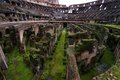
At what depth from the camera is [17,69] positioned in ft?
42.7

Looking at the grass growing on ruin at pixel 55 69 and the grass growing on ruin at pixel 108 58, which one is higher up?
the grass growing on ruin at pixel 108 58

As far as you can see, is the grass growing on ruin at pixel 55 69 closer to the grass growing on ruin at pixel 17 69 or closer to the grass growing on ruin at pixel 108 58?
the grass growing on ruin at pixel 17 69

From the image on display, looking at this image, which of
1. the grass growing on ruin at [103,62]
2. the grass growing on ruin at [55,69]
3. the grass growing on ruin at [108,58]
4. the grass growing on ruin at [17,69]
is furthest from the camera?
the grass growing on ruin at [108,58]

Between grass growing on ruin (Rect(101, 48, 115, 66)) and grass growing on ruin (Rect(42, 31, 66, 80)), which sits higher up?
grass growing on ruin (Rect(101, 48, 115, 66))

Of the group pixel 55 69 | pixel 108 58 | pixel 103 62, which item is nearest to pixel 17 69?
pixel 55 69

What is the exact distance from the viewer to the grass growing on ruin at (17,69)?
11.7m

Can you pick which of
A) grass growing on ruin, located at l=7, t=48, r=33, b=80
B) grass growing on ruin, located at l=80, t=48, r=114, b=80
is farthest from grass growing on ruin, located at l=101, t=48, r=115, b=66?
grass growing on ruin, located at l=7, t=48, r=33, b=80

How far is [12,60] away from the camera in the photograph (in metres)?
15.0

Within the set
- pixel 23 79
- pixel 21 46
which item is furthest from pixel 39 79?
pixel 21 46

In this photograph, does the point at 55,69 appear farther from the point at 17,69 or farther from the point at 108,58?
the point at 108,58

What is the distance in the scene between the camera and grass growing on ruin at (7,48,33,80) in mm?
11659

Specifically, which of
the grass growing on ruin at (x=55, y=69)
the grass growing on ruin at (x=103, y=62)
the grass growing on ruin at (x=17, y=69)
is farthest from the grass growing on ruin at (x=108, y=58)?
the grass growing on ruin at (x=17, y=69)

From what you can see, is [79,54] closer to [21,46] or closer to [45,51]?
[45,51]

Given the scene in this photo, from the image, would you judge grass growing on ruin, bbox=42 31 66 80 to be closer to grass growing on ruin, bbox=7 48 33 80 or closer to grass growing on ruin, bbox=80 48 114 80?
grass growing on ruin, bbox=7 48 33 80
